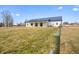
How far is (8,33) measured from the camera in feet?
7.68

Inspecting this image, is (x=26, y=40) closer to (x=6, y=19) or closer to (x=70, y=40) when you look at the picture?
(x=6, y=19)

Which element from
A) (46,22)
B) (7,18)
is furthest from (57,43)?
(7,18)

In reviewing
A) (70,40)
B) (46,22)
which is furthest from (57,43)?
(46,22)

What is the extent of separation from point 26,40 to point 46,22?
0.34 m

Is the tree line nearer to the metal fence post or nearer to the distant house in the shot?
the distant house

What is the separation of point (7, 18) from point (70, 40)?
32.5 inches

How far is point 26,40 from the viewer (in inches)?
92.7

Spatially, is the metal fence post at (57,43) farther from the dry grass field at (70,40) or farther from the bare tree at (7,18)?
the bare tree at (7,18)

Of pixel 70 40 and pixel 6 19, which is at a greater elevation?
pixel 6 19

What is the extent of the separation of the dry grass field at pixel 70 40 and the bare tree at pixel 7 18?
0.66 m

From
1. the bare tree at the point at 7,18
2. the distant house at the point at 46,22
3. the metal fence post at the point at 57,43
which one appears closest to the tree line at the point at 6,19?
the bare tree at the point at 7,18

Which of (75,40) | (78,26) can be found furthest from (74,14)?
(75,40)
